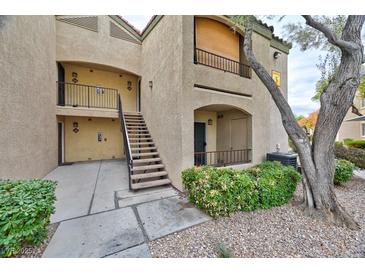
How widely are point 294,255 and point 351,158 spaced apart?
31.3ft

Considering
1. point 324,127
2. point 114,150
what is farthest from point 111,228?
point 114,150

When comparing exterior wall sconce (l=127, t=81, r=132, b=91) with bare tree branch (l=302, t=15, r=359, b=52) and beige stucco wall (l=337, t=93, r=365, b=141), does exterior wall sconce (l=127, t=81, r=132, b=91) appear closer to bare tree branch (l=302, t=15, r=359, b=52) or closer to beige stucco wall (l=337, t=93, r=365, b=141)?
bare tree branch (l=302, t=15, r=359, b=52)

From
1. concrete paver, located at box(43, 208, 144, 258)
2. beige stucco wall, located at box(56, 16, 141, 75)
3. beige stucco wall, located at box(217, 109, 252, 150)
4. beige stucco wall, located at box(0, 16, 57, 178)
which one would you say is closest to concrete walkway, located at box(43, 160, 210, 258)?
concrete paver, located at box(43, 208, 144, 258)

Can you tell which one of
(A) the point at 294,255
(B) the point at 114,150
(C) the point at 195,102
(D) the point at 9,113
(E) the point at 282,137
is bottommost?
(A) the point at 294,255

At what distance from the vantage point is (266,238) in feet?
10.4

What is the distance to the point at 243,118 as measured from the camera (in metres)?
7.57

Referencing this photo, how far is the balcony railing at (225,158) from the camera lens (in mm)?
7131

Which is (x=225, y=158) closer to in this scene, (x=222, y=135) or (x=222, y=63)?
(x=222, y=135)

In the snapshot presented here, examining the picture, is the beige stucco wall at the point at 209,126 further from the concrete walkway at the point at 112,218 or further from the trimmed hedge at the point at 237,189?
the trimmed hedge at the point at 237,189

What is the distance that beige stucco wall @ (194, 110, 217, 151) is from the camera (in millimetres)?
8688

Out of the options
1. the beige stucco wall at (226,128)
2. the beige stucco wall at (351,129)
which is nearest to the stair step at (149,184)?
the beige stucco wall at (226,128)

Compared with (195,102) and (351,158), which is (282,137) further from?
(195,102)

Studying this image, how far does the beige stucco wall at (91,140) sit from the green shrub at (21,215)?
7806mm

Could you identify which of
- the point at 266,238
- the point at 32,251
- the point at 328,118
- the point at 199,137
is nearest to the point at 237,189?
the point at 266,238
